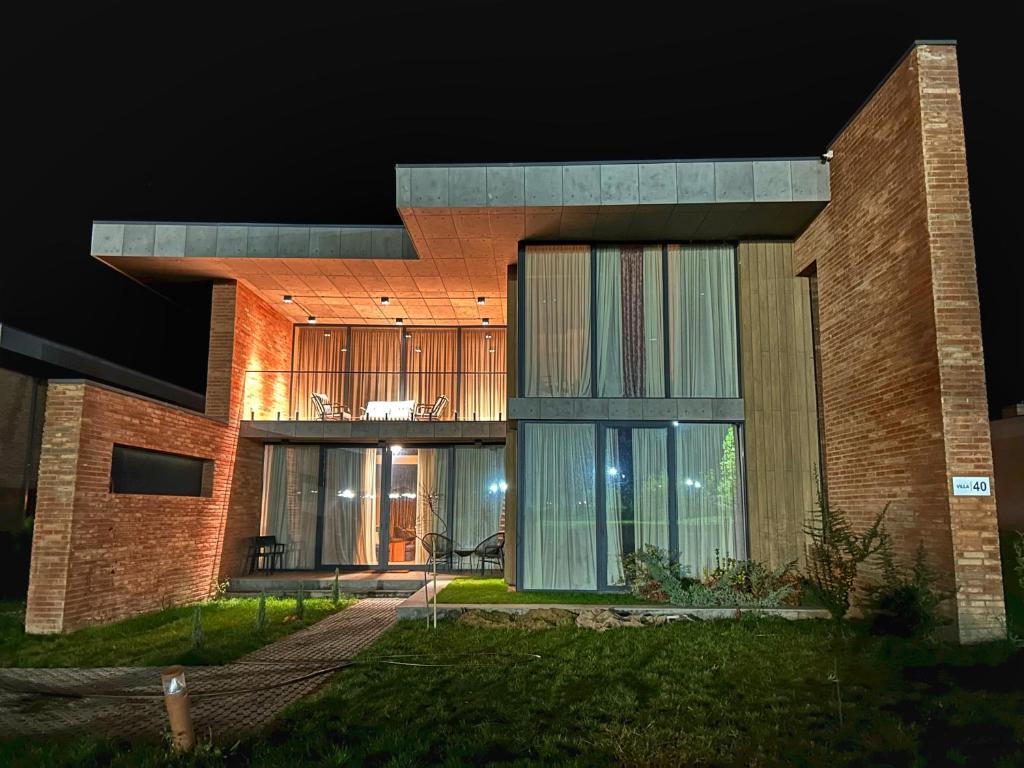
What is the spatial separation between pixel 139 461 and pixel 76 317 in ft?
42.1

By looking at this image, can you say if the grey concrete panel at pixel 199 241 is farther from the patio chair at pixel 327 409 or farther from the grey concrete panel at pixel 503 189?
the grey concrete panel at pixel 503 189

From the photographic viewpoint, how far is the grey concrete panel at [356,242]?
10.7 meters

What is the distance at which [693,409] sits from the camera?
9.76 metres

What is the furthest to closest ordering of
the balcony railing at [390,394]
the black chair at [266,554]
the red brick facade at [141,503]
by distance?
the balcony railing at [390,394] < the black chair at [266,554] < the red brick facade at [141,503]

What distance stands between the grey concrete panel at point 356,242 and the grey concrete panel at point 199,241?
185 cm

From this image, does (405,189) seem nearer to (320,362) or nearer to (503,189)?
(503,189)

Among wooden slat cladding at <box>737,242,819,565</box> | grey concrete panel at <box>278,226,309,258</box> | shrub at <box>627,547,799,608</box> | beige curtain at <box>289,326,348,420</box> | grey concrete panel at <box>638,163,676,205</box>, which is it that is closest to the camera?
shrub at <box>627,547,799,608</box>

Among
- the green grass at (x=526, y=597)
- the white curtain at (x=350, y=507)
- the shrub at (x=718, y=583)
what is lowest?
the green grass at (x=526, y=597)

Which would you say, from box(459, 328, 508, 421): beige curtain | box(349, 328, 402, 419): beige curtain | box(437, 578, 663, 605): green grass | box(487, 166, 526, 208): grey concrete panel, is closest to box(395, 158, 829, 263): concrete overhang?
box(487, 166, 526, 208): grey concrete panel

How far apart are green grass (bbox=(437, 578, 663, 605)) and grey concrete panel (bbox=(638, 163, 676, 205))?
5.01m

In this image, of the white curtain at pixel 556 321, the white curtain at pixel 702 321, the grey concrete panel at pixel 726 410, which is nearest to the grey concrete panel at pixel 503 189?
the white curtain at pixel 556 321

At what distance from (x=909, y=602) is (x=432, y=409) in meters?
9.21

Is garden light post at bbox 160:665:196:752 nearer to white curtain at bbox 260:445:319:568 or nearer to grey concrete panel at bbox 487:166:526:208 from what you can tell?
grey concrete panel at bbox 487:166:526:208

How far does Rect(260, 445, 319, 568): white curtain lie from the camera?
13.0 meters
